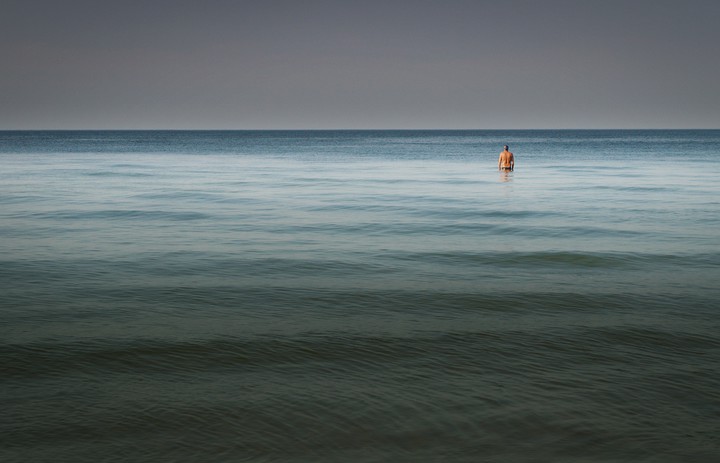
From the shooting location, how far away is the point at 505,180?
40562 millimetres

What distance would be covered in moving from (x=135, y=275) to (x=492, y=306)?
6.76 meters

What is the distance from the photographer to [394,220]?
855 inches

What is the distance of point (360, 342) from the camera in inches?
366

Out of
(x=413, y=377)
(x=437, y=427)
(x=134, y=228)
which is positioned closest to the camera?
(x=437, y=427)

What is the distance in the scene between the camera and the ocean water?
654 cm

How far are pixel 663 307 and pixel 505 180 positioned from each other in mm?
30113

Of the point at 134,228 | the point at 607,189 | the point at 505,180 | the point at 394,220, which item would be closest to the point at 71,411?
the point at 134,228

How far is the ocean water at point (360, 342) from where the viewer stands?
6539 mm

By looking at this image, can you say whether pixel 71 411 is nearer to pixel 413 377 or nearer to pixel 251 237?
pixel 413 377

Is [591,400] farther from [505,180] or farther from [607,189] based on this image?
[505,180]

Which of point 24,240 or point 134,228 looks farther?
point 134,228

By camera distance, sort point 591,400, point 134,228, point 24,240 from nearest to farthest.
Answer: point 591,400, point 24,240, point 134,228

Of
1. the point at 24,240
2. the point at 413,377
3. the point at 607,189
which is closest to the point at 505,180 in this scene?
the point at 607,189

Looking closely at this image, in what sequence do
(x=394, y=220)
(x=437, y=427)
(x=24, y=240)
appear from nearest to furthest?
(x=437, y=427) < (x=24, y=240) < (x=394, y=220)
